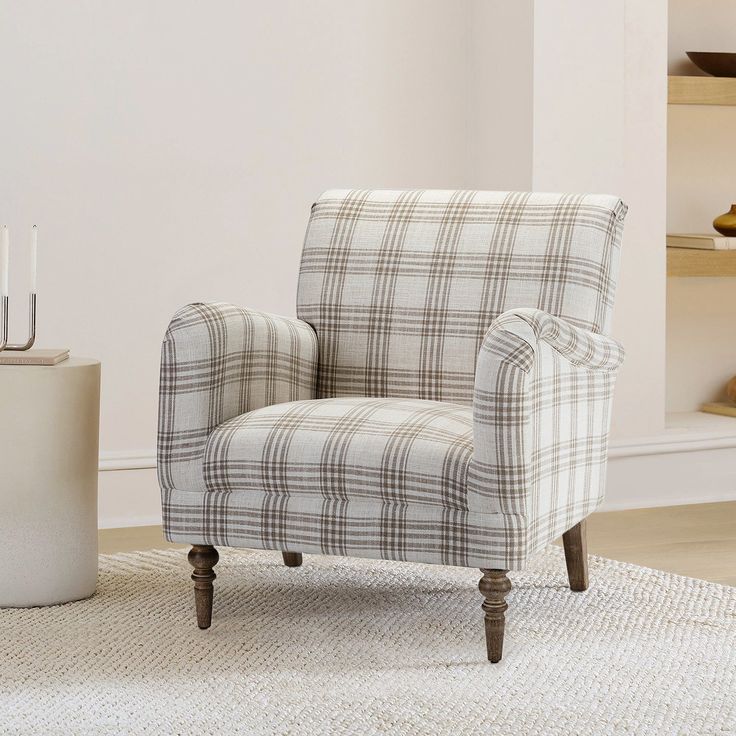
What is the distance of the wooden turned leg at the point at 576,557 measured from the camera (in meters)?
2.48

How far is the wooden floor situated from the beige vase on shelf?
0.84 meters

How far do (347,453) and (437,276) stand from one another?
0.58 m

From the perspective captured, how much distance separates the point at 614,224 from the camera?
7.93 feet

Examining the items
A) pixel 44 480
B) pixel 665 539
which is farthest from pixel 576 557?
pixel 44 480

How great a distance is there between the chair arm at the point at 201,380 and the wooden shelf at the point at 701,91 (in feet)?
6.09

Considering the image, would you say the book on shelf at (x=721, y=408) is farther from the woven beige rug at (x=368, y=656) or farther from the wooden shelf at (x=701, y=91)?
the woven beige rug at (x=368, y=656)

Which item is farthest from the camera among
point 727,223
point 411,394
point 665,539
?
point 727,223

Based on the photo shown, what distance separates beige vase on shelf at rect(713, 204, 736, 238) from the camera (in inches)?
146

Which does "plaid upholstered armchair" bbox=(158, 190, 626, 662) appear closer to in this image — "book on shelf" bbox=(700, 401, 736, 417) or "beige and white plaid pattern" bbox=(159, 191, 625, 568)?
"beige and white plaid pattern" bbox=(159, 191, 625, 568)

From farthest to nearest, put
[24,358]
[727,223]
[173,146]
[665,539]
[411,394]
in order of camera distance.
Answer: [727,223] → [173,146] → [665,539] → [411,394] → [24,358]

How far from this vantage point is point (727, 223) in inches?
146

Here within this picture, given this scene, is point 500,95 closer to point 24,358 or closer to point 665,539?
point 665,539

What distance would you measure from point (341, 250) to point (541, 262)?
1.44 ft

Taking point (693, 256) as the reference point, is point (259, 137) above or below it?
above
